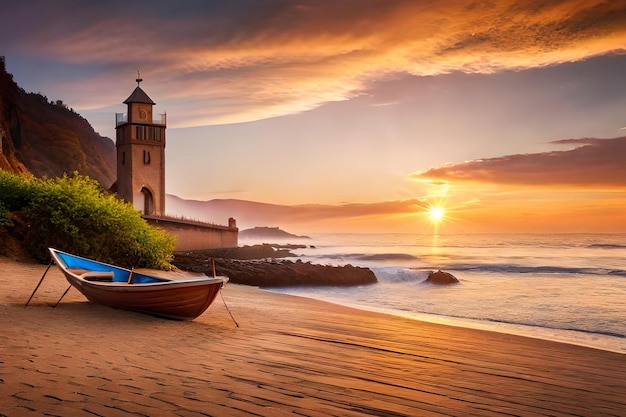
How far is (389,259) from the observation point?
2221 inches

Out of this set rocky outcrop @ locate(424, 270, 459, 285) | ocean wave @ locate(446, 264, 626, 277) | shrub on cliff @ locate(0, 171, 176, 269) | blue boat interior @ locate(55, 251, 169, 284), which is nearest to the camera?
blue boat interior @ locate(55, 251, 169, 284)

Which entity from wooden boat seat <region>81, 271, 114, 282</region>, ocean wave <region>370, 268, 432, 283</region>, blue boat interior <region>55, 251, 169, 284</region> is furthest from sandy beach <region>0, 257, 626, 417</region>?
ocean wave <region>370, 268, 432, 283</region>

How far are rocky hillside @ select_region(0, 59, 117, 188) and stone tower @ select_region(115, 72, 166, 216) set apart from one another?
402 inches

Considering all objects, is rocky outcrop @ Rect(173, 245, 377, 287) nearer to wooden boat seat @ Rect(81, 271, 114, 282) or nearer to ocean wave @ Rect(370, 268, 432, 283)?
ocean wave @ Rect(370, 268, 432, 283)

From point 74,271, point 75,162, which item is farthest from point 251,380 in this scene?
point 75,162

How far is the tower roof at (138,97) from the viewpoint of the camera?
55084 mm

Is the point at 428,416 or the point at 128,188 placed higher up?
the point at 128,188

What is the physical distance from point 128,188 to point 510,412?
Result: 173ft

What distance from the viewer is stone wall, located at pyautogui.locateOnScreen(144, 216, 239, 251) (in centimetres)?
4659

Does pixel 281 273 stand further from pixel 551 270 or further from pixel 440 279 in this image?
pixel 551 270

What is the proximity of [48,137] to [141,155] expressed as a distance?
38564 mm

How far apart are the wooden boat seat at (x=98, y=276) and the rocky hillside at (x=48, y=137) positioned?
1705 inches

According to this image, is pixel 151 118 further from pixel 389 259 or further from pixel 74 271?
pixel 74 271

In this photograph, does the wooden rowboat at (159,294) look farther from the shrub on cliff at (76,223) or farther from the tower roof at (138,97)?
the tower roof at (138,97)
